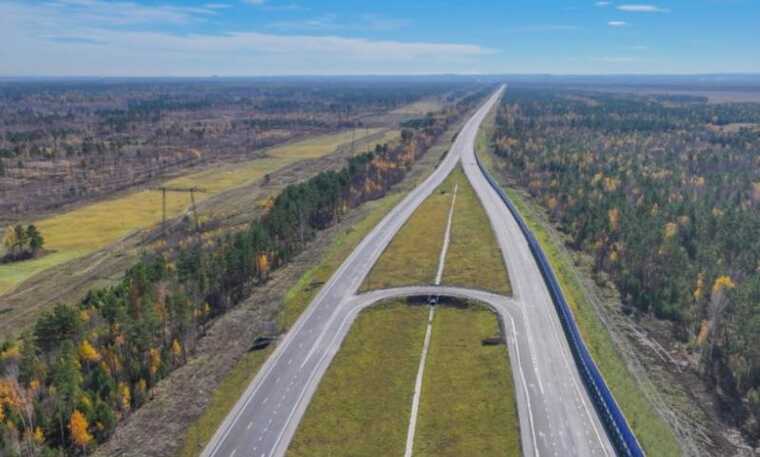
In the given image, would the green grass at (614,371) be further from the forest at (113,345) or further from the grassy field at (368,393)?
the forest at (113,345)

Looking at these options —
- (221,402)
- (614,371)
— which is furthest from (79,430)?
(614,371)

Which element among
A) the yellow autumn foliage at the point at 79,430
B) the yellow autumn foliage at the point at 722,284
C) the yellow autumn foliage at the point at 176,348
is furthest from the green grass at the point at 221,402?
the yellow autumn foliage at the point at 722,284

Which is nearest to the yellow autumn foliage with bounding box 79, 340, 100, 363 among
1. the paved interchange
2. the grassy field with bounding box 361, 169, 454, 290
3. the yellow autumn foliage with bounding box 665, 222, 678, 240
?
the paved interchange

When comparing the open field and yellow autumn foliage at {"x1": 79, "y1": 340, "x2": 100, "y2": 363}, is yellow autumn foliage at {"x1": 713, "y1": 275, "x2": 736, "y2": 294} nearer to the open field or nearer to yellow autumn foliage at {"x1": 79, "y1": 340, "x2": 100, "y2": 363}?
the open field

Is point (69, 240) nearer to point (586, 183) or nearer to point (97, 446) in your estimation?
point (97, 446)

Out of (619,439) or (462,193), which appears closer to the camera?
(619,439)

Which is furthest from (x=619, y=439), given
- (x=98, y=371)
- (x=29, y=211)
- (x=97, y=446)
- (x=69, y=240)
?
(x=29, y=211)

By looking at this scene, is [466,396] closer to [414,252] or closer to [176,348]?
Answer: [176,348]
